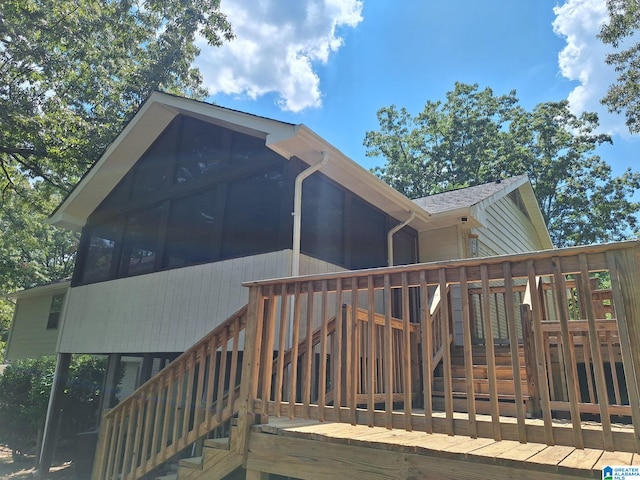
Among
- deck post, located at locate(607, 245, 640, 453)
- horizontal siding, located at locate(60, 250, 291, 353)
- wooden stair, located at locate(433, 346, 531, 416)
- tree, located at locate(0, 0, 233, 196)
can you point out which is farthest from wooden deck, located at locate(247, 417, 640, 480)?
tree, located at locate(0, 0, 233, 196)

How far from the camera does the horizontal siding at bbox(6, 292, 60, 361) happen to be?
14672 millimetres

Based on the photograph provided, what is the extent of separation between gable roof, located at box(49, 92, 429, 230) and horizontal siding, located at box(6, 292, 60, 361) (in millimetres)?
8000

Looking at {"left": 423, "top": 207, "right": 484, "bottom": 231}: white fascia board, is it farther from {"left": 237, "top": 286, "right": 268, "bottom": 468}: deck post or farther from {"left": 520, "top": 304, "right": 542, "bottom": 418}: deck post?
{"left": 237, "top": 286, "right": 268, "bottom": 468}: deck post

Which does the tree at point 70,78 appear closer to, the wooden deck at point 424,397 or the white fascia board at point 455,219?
the white fascia board at point 455,219

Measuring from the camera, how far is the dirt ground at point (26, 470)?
774cm

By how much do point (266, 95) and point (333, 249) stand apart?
532 inches

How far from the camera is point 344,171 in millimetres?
5547

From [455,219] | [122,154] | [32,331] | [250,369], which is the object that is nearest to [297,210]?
[250,369]

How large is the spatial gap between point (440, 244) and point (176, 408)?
5703 millimetres

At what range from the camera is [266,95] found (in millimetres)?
17656

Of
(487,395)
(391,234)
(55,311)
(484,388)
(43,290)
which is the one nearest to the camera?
(487,395)

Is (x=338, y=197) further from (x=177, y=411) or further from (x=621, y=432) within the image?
(x=621, y=432)

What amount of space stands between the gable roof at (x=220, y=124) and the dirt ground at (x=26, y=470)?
4.86 meters

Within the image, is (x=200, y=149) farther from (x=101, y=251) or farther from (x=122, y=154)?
(x=101, y=251)
